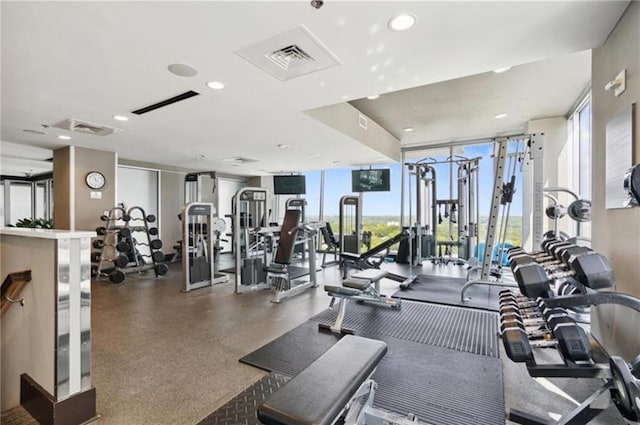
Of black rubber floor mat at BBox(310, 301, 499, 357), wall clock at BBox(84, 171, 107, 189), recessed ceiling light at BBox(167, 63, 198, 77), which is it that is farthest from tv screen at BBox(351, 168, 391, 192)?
recessed ceiling light at BBox(167, 63, 198, 77)

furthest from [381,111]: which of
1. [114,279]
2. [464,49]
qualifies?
[114,279]

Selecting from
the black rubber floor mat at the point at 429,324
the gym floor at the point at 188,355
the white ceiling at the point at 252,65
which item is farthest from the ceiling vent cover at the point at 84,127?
the black rubber floor mat at the point at 429,324

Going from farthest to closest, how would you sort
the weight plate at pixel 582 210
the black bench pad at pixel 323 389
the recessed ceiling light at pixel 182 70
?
the weight plate at pixel 582 210, the recessed ceiling light at pixel 182 70, the black bench pad at pixel 323 389

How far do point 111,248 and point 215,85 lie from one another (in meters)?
4.60

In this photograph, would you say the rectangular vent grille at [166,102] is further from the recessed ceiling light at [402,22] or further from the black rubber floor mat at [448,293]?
the black rubber floor mat at [448,293]

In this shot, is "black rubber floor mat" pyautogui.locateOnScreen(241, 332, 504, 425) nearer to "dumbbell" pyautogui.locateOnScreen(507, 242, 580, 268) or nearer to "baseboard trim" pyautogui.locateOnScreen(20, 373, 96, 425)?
"dumbbell" pyautogui.locateOnScreen(507, 242, 580, 268)

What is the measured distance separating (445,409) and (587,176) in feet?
14.4

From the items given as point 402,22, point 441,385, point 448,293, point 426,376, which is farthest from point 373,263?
point 402,22

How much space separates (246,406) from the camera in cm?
191

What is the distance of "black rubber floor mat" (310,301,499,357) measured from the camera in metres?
2.80

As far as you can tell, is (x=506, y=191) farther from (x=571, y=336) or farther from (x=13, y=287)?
(x=13, y=287)

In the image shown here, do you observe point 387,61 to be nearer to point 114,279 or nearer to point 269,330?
point 269,330

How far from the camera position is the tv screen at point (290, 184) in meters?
8.54

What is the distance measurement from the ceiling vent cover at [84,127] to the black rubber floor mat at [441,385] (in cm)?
457
